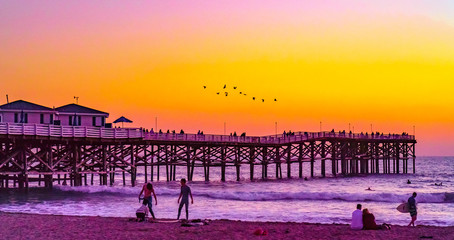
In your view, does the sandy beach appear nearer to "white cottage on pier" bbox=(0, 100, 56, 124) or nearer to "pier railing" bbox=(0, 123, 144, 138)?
"pier railing" bbox=(0, 123, 144, 138)

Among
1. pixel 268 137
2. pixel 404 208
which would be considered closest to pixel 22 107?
pixel 404 208

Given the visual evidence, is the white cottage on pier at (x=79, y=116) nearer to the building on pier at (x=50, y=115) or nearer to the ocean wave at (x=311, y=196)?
the building on pier at (x=50, y=115)

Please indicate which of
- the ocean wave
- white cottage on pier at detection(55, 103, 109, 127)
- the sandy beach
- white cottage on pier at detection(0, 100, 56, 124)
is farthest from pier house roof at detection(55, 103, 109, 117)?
the sandy beach

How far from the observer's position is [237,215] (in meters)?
29.6

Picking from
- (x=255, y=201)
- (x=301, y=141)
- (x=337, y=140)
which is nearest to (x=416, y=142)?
(x=337, y=140)

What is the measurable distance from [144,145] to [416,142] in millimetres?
51609

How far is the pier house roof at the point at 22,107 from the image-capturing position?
43.0m

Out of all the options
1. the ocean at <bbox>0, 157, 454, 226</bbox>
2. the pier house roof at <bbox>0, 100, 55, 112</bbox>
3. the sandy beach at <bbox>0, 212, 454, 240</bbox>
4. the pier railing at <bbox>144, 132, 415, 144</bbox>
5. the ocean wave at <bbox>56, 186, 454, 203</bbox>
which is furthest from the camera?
the pier railing at <bbox>144, 132, 415, 144</bbox>

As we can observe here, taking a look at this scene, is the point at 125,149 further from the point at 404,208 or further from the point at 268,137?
the point at 404,208

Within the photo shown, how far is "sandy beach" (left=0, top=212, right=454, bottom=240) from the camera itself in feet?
61.6

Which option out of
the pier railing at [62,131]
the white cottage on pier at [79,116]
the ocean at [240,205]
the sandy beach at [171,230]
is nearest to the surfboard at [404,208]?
the ocean at [240,205]

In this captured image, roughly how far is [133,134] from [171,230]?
94.8ft

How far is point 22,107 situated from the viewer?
43344mm

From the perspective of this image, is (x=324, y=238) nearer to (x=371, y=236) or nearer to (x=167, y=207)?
(x=371, y=236)
